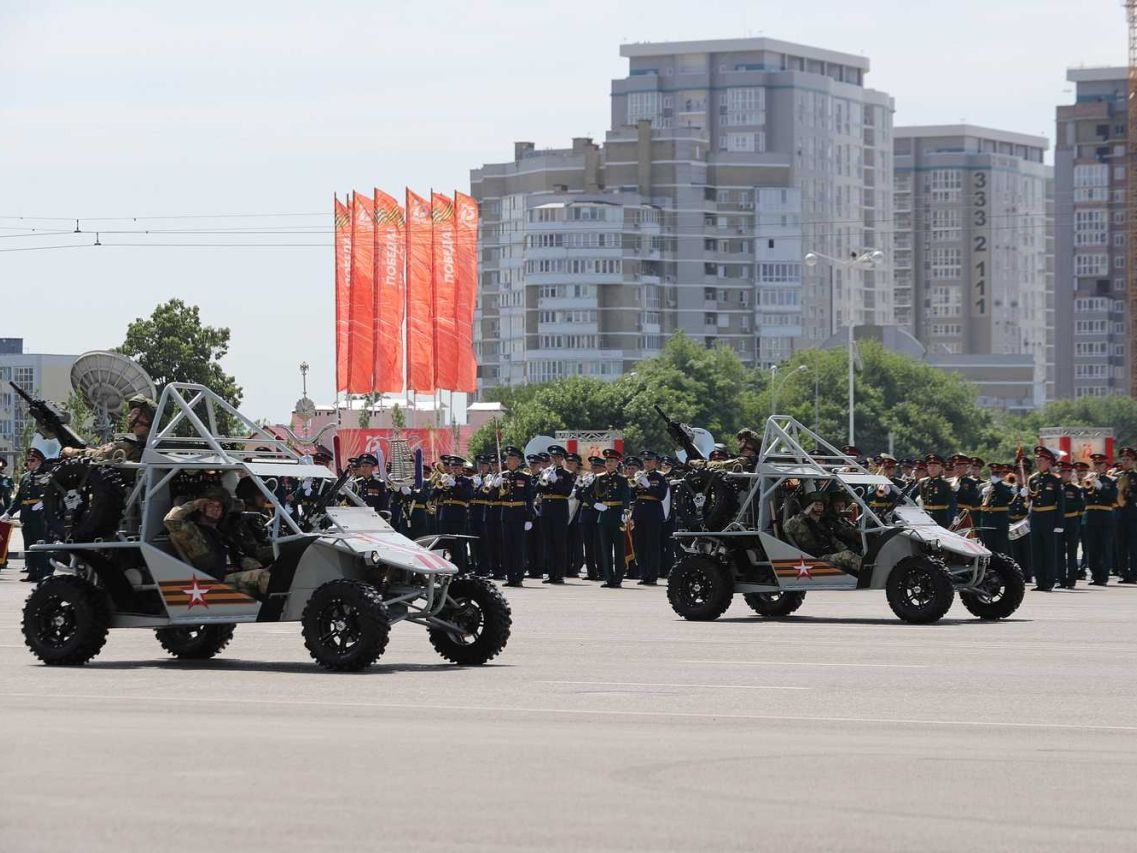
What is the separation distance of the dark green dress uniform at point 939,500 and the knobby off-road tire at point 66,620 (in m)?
15.3

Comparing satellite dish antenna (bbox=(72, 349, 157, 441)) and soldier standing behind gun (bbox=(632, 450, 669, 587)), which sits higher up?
satellite dish antenna (bbox=(72, 349, 157, 441))

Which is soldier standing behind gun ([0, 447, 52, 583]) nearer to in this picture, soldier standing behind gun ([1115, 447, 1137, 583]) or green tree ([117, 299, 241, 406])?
soldier standing behind gun ([1115, 447, 1137, 583])

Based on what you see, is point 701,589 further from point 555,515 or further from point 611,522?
point 555,515

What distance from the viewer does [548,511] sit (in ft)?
110

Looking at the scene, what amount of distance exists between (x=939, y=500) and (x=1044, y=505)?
1.62 meters

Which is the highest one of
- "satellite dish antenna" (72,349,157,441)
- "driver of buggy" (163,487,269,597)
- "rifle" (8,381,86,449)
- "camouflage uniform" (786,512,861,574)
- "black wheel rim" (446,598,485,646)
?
"satellite dish antenna" (72,349,157,441)

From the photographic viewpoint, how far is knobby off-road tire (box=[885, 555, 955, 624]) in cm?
2216

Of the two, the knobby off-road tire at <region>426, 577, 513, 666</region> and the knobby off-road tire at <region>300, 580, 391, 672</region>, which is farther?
the knobby off-road tire at <region>426, 577, 513, 666</region>

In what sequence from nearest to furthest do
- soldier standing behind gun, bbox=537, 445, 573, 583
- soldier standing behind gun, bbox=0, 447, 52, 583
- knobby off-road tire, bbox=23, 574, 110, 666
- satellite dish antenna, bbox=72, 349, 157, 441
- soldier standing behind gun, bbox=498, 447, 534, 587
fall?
knobby off-road tire, bbox=23, 574, 110, 666, soldier standing behind gun, bbox=0, 447, 52, 583, soldier standing behind gun, bbox=498, 447, 534, 587, soldier standing behind gun, bbox=537, 445, 573, 583, satellite dish antenna, bbox=72, 349, 157, 441

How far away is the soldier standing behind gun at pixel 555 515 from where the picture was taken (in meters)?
33.2

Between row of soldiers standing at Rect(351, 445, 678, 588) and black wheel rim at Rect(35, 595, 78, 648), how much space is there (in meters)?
14.8

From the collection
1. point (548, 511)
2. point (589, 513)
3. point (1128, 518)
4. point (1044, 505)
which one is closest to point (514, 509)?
point (548, 511)

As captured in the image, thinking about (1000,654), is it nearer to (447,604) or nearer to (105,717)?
(447,604)

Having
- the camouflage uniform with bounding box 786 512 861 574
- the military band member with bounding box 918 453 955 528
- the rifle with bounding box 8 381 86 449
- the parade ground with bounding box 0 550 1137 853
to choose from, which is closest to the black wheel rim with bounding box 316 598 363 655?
the parade ground with bounding box 0 550 1137 853
